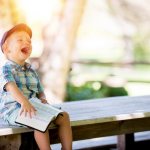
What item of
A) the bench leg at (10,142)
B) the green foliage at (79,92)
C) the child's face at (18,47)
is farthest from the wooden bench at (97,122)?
the green foliage at (79,92)

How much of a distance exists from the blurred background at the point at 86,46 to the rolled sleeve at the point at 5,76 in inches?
98.0

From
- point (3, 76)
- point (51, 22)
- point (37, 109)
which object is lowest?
point (37, 109)

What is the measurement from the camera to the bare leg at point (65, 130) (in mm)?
2186

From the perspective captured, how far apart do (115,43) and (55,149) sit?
2.38 metres

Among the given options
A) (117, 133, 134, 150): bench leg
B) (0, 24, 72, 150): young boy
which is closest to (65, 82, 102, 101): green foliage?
(117, 133, 134, 150): bench leg

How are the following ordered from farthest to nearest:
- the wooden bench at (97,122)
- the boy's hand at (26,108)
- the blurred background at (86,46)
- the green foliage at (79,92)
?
the green foliage at (79,92) → the blurred background at (86,46) → the wooden bench at (97,122) → the boy's hand at (26,108)

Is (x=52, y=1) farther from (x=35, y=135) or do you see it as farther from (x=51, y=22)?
(x=35, y=135)

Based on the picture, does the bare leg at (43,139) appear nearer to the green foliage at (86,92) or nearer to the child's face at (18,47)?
the child's face at (18,47)

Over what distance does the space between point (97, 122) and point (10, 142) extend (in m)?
0.54

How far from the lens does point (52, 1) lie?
4801 mm

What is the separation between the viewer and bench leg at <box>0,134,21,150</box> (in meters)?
2.23

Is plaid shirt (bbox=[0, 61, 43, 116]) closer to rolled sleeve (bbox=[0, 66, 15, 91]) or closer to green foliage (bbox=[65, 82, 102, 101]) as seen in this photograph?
rolled sleeve (bbox=[0, 66, 15, 91])

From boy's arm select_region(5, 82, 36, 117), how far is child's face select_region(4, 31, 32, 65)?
18cm

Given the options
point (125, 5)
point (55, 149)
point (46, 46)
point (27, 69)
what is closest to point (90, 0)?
point (125, 5)
